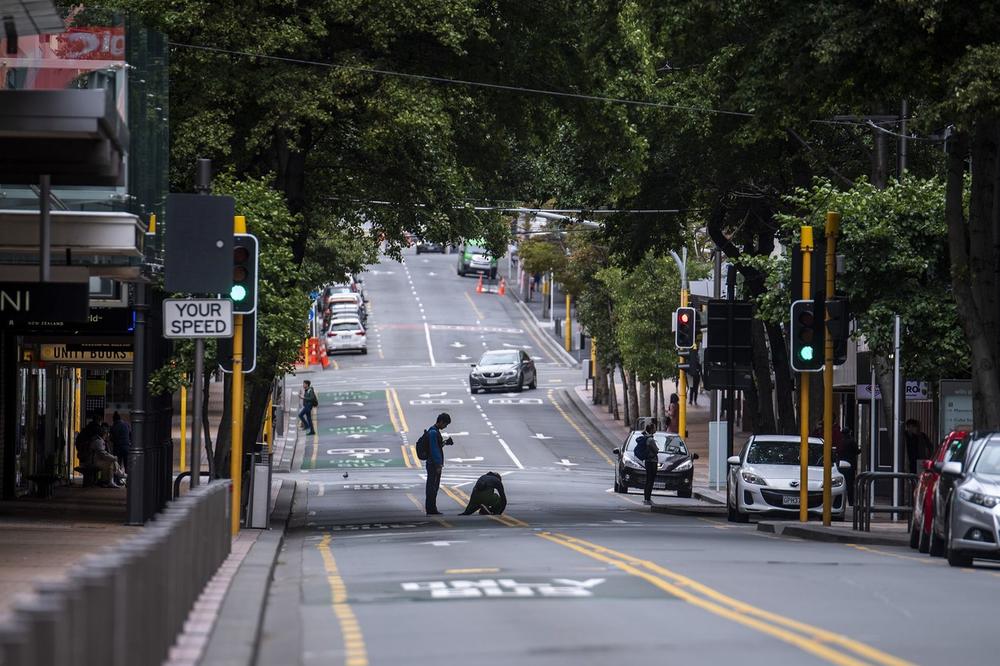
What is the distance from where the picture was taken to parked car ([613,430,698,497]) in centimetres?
4175

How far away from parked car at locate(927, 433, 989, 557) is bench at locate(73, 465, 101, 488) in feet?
73.2

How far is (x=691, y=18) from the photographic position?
26.7 meters

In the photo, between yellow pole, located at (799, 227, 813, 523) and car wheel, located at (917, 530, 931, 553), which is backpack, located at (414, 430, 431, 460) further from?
car wheel, located at (917, 530, 931, 553)

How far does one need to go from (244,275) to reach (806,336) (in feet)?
29.4

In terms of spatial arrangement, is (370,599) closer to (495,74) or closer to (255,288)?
(255,288)

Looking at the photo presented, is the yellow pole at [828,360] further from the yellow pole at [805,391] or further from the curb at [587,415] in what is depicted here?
the curb at [587,415]

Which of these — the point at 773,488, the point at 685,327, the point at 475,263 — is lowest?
Answer: the point at 773,488

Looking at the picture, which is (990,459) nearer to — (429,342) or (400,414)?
(400,414)

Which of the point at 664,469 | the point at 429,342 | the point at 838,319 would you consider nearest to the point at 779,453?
the point at 838,319

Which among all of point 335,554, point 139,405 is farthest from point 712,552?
point 139,405

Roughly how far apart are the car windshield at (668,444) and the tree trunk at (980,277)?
1797 centimetres

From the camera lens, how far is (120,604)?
787 cm

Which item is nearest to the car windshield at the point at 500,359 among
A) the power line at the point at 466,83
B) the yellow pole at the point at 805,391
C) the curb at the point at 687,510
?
the curb at the point at 687,510

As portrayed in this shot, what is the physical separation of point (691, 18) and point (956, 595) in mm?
13374
